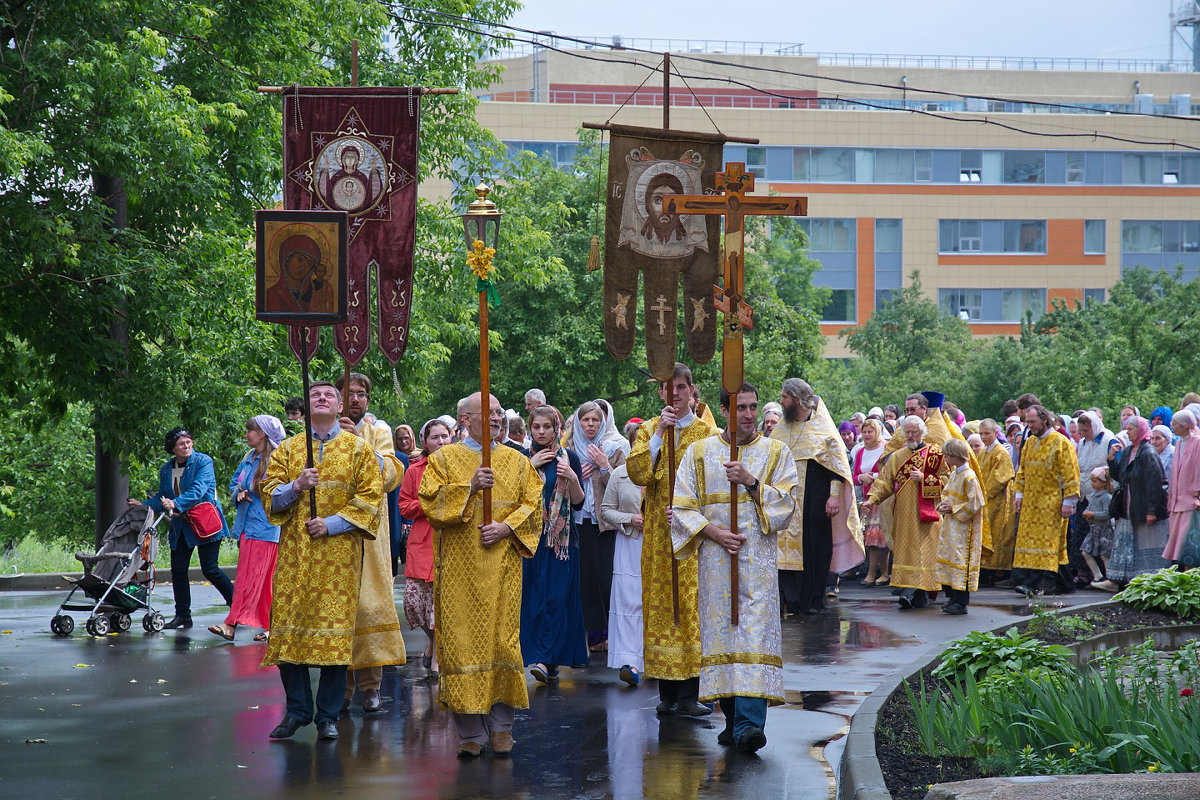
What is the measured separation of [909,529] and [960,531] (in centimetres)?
66

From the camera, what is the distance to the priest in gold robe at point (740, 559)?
299 inches

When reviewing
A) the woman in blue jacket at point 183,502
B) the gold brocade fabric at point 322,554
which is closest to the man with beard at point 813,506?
the woman in blue jacket at point 183,502

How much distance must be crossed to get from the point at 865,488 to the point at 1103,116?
4774 centimetres

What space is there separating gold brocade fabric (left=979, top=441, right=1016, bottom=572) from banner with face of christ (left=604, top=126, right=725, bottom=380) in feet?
23.9

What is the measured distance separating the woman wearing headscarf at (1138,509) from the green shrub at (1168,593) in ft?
9.03

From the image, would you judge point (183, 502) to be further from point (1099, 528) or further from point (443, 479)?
point (1099, 528)

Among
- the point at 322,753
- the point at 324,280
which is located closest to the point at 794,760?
the point at 322,753

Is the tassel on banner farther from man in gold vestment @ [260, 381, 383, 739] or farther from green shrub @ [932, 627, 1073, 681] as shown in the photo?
green shrub @ [932, 627, 1073, 681]

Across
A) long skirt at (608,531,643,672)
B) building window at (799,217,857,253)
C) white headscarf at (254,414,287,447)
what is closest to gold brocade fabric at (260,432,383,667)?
long skirt at (608,531,643,672)

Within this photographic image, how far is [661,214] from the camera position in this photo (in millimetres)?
9930

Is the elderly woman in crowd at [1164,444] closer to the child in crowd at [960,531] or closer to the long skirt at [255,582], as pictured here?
the child in crowd at [960,531]

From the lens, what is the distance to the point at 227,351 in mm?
16422

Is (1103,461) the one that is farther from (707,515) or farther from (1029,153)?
(1029,153)

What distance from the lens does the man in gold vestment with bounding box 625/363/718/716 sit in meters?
8.68
